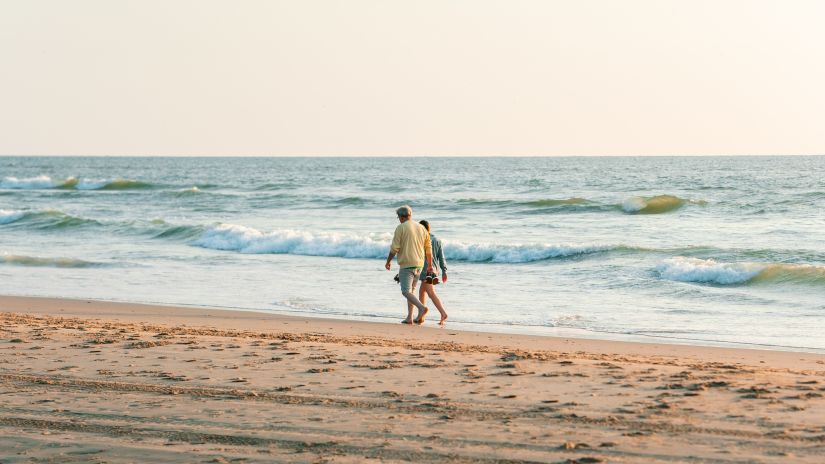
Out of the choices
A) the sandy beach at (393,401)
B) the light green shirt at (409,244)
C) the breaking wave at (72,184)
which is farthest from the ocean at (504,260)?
the breaking wave at (72,184)

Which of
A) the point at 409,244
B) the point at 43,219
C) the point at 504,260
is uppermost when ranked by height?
the point at 409,244

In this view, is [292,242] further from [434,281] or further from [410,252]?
[410,252]

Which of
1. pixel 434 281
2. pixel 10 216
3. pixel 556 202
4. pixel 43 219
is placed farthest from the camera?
pixel 556 202

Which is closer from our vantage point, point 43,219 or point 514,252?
point 514,252

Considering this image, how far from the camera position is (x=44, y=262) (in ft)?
65.7

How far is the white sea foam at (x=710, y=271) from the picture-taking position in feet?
55.6

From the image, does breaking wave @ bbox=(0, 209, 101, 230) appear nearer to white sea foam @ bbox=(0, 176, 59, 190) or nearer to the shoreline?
the shoreline

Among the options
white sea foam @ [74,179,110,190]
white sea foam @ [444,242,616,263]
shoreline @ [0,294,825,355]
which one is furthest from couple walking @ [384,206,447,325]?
white sea foam @ [74,179,110,190]

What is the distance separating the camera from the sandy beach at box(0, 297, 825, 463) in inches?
209

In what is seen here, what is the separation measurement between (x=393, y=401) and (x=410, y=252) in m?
5.25

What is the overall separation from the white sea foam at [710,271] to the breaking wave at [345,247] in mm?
3501

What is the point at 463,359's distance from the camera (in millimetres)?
8133

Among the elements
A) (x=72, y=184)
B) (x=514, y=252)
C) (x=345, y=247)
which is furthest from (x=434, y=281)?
(x=72, y=184)

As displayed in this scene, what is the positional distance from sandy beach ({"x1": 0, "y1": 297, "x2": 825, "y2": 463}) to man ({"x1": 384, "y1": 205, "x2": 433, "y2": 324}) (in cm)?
203
